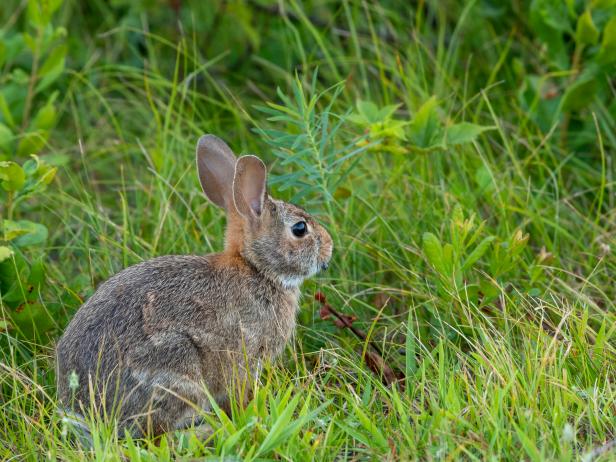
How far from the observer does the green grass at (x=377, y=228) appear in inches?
142

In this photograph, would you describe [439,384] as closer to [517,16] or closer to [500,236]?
[500,236]

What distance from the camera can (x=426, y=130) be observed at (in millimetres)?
4957

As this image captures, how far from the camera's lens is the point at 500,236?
496cm

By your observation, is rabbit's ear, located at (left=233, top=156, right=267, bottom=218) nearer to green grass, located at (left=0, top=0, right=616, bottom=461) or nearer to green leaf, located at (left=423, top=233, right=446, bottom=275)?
green grass, located at (left=0, top=0, right=616, bottom=461)

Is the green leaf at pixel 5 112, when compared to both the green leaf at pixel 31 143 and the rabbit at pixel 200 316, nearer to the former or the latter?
the green leaf at pixel 31 143

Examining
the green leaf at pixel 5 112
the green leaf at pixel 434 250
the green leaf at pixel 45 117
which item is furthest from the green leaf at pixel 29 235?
the green leaf at pixel 434 250

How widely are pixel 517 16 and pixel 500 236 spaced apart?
2.03m

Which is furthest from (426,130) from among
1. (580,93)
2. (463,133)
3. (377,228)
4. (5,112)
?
(5,112)

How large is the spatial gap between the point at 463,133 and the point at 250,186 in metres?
1.13

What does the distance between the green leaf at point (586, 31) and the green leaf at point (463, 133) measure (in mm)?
875

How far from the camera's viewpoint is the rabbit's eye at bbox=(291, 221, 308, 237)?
4.54m

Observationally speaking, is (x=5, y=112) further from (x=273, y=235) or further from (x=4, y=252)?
(x=273, y=235)

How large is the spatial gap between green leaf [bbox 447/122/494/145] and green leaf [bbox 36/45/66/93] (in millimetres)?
2092

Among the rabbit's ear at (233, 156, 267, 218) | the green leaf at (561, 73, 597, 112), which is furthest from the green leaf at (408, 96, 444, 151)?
the green leaf at (561, 73, 597, 112)
